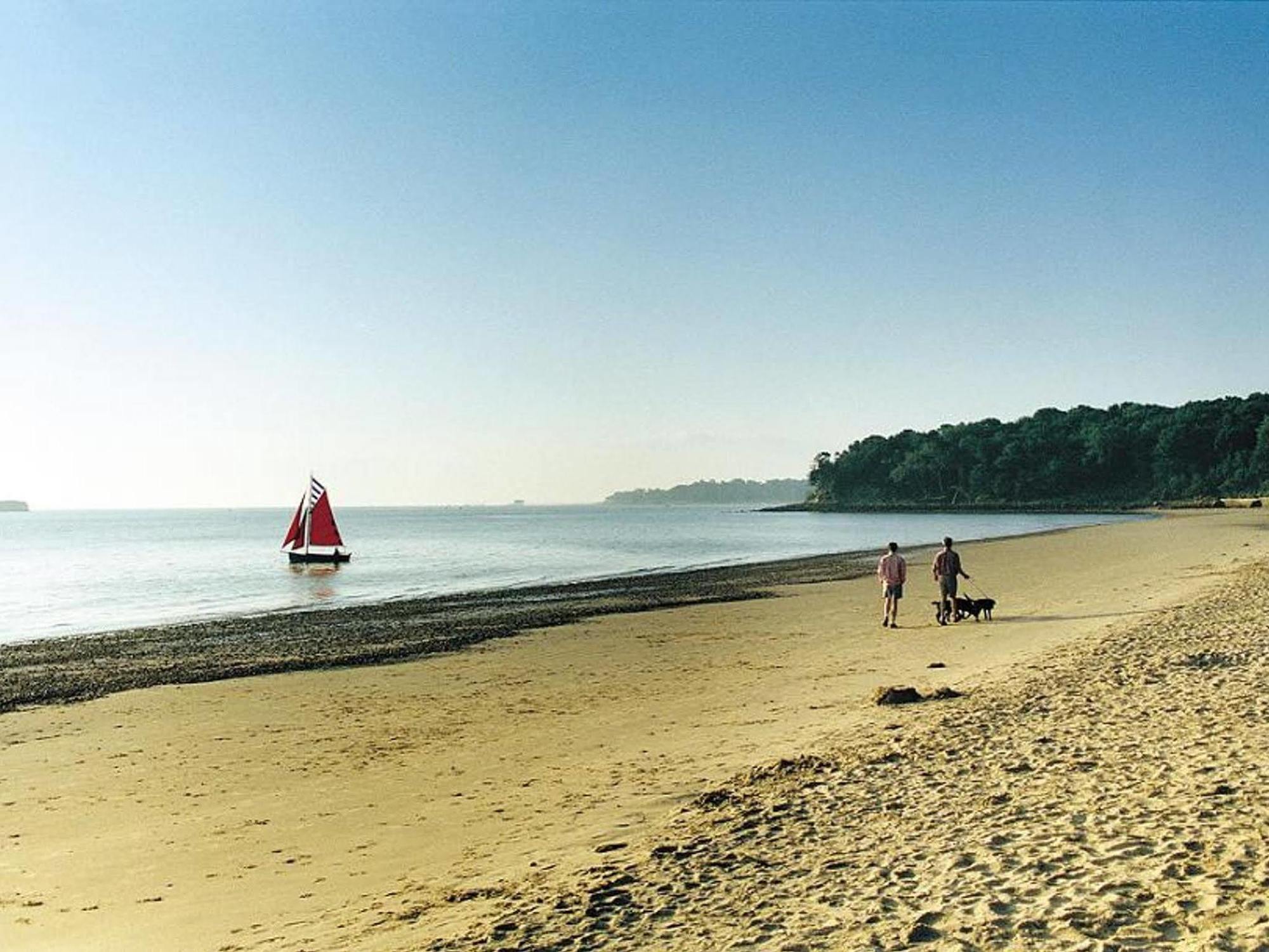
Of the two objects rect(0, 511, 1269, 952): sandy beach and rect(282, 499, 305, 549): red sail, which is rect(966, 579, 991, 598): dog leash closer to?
rect(0, 511, 1269, 952): sandy beach

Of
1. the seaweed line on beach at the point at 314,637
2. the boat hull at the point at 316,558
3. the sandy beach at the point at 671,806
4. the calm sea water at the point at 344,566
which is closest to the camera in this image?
the sandy beach at the point at 671,806

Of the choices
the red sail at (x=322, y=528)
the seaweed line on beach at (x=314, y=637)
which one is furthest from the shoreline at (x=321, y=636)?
the red sail at (x=322, y=528)

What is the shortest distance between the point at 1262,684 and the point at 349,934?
35.4 ft

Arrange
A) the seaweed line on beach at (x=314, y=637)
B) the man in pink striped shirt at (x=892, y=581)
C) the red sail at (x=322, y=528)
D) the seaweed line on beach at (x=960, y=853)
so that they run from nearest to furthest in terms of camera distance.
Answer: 1. the seaweed line on beach at (x=960, y=853)
2. the seaweed line on beach at (x=314, y=637)
3. the man in pink striped shirt at (x=892, y=581)
4. the red sail at (x=322, y=528)

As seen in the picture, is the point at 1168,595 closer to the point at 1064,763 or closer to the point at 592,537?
the point at 1064,763

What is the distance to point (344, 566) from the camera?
62.0m

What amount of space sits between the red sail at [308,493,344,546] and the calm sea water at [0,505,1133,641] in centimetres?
191

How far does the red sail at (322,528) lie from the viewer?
61031 millimetres

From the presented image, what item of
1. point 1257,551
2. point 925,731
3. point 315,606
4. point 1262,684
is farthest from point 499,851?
point 1257,551

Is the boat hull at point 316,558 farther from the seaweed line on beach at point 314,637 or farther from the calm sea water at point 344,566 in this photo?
the seaweed line on beach at point 314,637

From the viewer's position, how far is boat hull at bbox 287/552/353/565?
6008 cm

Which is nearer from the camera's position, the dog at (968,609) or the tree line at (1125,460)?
the dog at (968,609)

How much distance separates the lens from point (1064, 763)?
9.05 metres

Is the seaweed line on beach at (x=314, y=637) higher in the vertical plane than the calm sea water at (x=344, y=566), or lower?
higher
